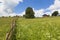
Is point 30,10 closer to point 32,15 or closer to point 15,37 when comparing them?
point 32,15

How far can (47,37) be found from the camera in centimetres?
1788

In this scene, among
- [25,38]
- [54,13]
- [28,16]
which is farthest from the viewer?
[54,13]

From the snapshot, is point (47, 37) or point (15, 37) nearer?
point (47, 37)

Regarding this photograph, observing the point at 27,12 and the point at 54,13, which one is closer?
the point at 27,12

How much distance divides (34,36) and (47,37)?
2.11 metres

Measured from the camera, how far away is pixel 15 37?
19859mm

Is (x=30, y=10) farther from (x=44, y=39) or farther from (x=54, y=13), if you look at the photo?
(x=44, y=39)

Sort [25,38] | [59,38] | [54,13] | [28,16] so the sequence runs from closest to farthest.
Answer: [59,38]
[25,38]
[28,16]
[54,13]

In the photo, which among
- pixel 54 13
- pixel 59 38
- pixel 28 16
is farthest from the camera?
pixel 54 13

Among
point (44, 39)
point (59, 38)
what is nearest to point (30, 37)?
point (44, 39)

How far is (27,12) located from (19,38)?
8455 cm

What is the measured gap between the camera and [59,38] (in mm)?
17344

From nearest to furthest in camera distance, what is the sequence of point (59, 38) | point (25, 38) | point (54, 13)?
point (59, 38), point (25, 38), point (54, 13)

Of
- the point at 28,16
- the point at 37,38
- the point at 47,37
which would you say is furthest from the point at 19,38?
the point at 28,16
